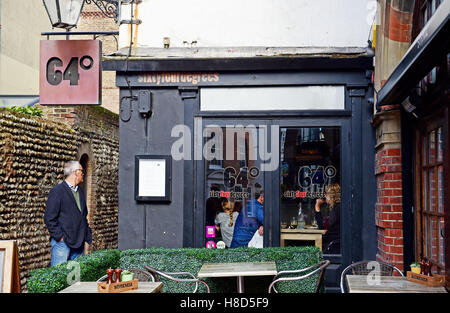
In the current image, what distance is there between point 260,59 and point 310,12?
98cm

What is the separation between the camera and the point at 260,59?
24.4ft

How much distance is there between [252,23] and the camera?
7652mm

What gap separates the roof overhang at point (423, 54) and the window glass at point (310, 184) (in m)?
1.83

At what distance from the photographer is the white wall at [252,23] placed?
24.7 feet

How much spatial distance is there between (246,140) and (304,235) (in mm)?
1510

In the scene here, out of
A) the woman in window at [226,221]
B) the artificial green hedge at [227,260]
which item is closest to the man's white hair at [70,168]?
the artificial green hedge at [227,260]

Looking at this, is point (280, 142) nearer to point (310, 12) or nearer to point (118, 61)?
point (310, 12)

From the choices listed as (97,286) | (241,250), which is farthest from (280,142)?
(97,286)

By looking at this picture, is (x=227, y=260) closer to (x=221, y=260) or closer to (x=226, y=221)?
(x=221, y=260)

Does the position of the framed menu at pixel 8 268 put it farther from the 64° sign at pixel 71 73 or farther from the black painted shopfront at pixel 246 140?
the black painted shopfront at pixel 246 140

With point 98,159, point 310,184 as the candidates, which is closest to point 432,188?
point 310,184

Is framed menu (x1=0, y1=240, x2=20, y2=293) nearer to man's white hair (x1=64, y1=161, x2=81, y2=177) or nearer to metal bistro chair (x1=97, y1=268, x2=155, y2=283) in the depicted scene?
metal bistro chair (x1=97, y1=268, x2=155, y2=283)

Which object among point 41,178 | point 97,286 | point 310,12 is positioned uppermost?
point 310,12
